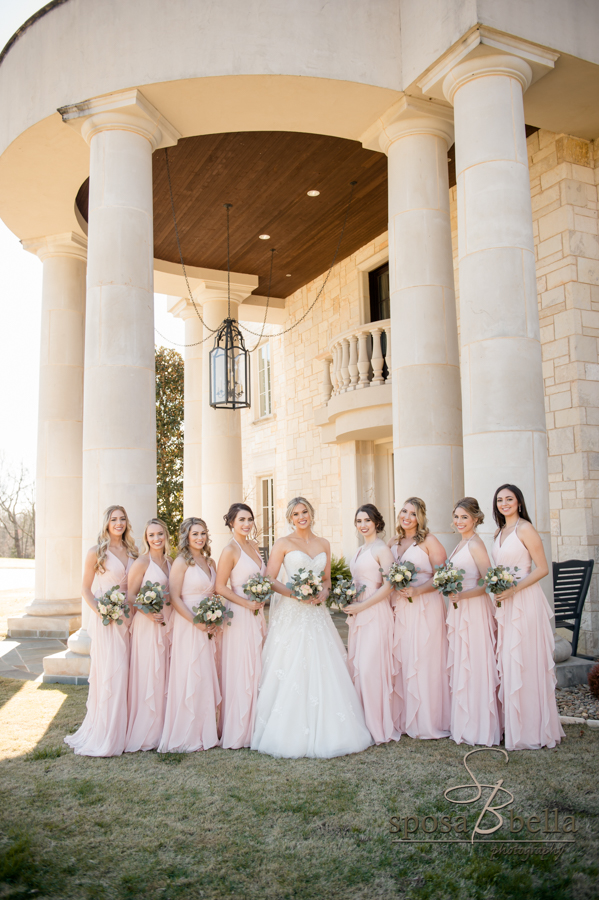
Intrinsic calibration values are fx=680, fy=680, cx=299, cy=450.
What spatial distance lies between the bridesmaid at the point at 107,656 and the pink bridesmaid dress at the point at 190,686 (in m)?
0.38

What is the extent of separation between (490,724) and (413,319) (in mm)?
4145

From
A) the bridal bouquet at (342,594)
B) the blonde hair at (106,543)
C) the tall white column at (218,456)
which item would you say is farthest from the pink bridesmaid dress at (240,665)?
the tall white column at (218,456)

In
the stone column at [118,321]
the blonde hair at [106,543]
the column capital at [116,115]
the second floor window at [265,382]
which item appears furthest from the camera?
the second floor window at [265,382]

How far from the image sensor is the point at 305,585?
518cm

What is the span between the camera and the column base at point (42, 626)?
1013cm

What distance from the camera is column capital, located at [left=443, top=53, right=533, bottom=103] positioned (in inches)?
257

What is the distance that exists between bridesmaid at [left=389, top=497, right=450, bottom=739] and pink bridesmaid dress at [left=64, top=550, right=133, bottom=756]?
2.18 metres

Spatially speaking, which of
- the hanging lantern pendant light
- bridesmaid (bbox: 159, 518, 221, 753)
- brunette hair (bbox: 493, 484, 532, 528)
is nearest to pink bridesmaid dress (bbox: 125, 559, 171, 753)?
bridesmaid (bbox: 159, 518, 221, 753)

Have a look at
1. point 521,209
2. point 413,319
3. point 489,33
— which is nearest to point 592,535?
point 413,319

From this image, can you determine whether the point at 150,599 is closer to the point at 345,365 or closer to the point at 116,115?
the point at 116,115

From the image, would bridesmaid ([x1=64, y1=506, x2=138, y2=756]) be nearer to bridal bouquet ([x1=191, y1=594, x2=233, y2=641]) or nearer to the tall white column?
bridal bouquet ([x1=191, y1=594, x2=233, y2=641])

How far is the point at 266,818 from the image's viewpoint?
12.6ft

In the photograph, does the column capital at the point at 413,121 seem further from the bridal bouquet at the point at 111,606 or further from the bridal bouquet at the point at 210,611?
the bridal bouquet at the point at 111,606

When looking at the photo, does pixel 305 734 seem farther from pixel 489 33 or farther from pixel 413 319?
pixel 489 33
